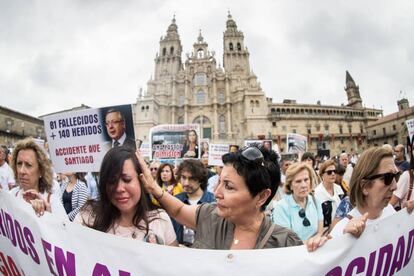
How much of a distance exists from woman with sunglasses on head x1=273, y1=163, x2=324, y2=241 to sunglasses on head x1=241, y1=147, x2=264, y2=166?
183cm

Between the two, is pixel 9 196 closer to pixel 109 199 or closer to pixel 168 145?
pixel 109 199

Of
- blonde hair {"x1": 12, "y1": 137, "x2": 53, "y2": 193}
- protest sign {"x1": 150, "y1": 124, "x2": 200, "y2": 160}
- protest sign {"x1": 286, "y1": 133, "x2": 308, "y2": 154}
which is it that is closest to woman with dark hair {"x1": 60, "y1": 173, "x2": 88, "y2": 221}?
blonde hair {"x1": 12, "y1": 137, "x2": 53, "y2": 193}

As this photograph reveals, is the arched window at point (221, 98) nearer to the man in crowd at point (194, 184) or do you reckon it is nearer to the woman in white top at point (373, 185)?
the man in crowd at point (194, 184)

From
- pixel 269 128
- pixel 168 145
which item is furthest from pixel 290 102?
pixel 168 145

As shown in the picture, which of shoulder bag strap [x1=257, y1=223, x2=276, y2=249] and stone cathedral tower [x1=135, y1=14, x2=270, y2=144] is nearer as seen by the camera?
shoulder bag strap [x1=257, y1=223, x2=276, y2=249]

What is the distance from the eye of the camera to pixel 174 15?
7512 cm

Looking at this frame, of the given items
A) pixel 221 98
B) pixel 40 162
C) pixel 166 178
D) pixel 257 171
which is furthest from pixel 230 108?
pixel 257 171

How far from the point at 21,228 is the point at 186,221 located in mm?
1421

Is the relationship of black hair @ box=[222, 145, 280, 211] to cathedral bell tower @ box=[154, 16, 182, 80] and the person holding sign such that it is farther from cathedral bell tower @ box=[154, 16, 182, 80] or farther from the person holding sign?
cathedral bell tower @ box=[154, 16, 182, 80]

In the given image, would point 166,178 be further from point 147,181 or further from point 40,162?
point 147,181

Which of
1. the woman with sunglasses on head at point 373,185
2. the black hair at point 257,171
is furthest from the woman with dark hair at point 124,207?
the woman with sunglasses on head at point 373,185

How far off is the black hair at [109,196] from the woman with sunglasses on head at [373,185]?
1552 millimetres

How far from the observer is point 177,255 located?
1.61 meters

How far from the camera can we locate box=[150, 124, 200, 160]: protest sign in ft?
29.0
